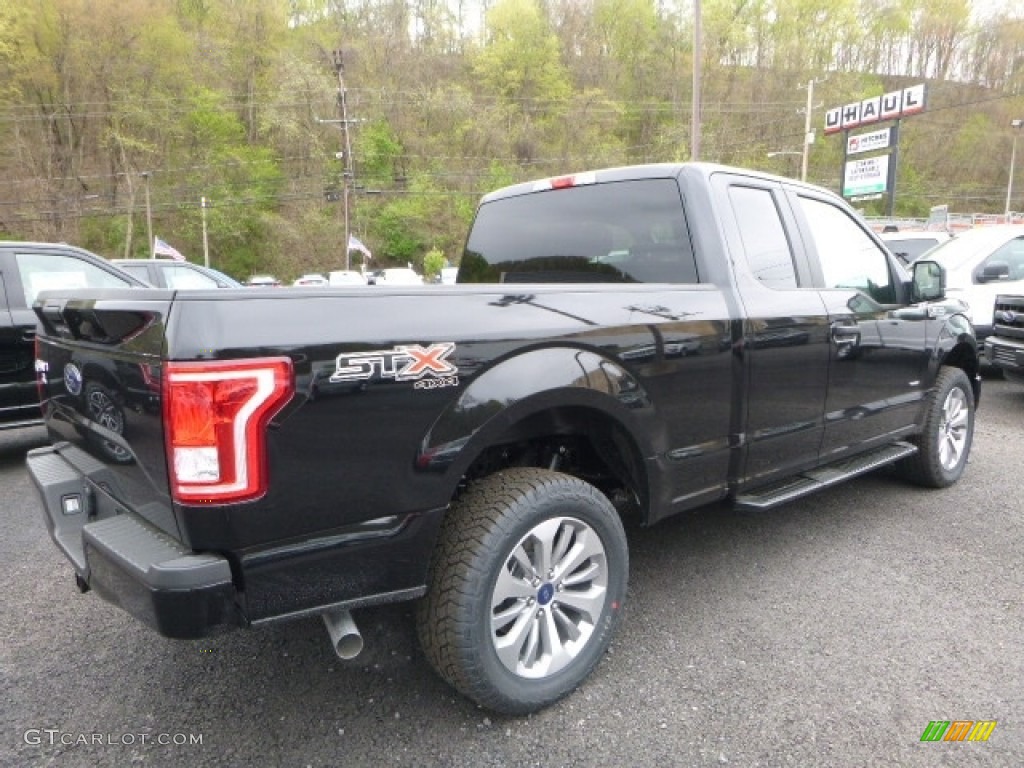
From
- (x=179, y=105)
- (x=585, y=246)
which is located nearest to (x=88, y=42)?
(x=179, y=105)

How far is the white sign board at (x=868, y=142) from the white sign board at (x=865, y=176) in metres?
0.48

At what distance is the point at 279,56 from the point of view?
5006 cm

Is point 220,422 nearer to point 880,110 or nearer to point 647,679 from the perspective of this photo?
point 647,679

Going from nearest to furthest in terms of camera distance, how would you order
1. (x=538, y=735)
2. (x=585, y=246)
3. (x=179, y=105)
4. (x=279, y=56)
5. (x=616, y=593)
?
1. (x=538, y=735)
2. (x=616, y=593)
3. (x=585, y=246)
4. (x=179, y=105)
5. (x=279, y=56)

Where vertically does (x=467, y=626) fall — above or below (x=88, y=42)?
below

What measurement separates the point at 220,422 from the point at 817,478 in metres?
2.84

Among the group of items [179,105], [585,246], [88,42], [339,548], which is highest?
[88,42]

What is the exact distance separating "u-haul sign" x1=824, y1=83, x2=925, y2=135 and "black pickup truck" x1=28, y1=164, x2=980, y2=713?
29058mm

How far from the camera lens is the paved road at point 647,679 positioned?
2.04 meters

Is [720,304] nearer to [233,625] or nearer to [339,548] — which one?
[339,548]

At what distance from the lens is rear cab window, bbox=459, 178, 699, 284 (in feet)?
9.42

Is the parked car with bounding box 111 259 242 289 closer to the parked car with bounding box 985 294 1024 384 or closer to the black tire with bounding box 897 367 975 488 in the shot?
the black tire with bounding box 897 367 975 488

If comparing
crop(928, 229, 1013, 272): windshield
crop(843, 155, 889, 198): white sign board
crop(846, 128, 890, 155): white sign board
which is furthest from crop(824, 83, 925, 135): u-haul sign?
crop(928, 229, 1013, 272): windshield

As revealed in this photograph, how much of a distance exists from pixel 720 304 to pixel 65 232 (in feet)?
150
